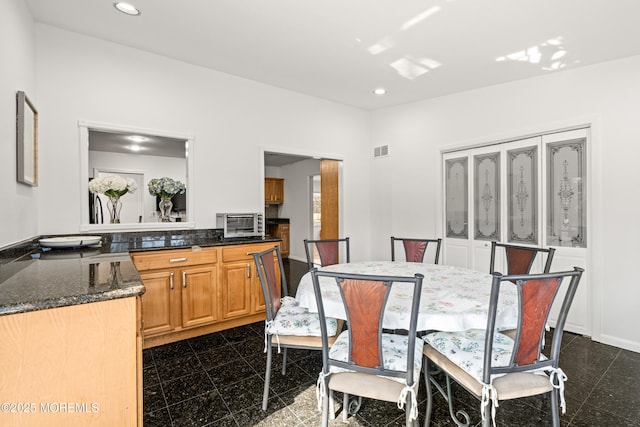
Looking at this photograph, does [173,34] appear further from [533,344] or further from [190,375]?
[533,344]

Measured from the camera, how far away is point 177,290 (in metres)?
2.92

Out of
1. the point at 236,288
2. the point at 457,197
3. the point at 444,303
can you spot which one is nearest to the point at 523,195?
the point at 457,197

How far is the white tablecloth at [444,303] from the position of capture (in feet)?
5.29

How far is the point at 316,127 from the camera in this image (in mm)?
4422

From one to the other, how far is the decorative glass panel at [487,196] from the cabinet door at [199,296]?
3188 millimetres

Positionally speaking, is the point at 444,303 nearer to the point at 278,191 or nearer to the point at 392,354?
the point at 392,354

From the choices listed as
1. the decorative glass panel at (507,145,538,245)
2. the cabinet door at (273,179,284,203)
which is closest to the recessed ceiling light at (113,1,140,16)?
the decorative glass panel at (507,145,538,245)

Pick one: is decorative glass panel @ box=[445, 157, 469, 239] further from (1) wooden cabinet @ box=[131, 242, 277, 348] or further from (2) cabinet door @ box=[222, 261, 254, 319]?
(2) cabinet door @ box=[222, 261, 254, 319]

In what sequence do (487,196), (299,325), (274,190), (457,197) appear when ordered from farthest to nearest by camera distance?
(274,190), (457,197), (487,196), (299,325)

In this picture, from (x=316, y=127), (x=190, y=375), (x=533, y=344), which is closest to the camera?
(x=533, y=344)

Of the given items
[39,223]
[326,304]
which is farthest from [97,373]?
[39,223]

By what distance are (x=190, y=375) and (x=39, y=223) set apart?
1.80m

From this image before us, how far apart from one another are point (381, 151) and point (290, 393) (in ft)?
12.0

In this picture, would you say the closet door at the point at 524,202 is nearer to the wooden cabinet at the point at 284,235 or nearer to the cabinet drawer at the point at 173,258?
the cabinet drawer at the point at 173,258
